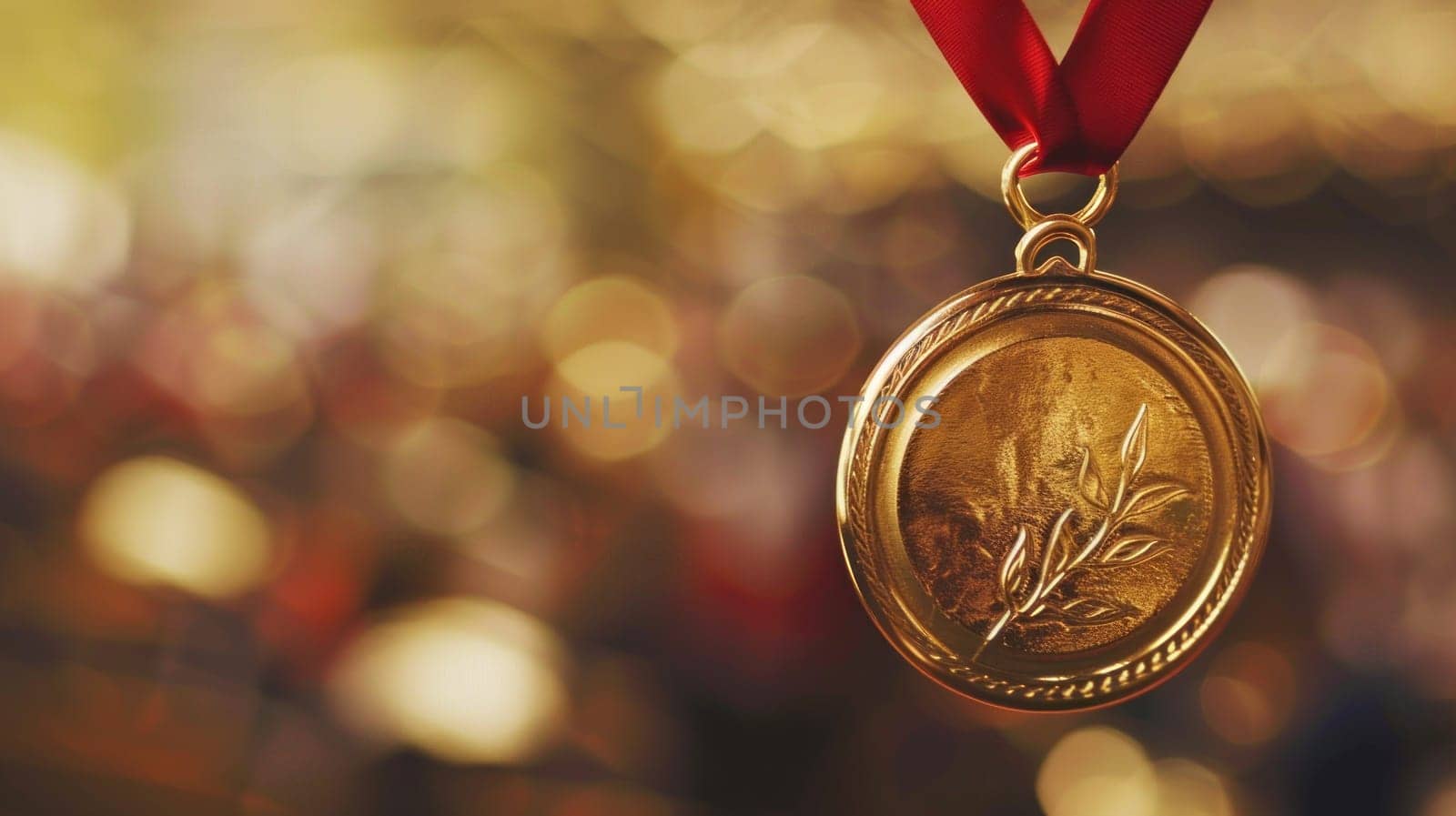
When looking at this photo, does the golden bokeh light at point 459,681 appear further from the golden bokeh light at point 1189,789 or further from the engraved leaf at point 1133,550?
the engraved leaf at point 1133,550

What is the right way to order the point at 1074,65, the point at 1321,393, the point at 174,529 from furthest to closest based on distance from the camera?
the point at 174,529
the point at 1321,393
the point at 1074,65

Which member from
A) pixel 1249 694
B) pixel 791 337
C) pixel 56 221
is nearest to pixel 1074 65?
pixel 791 337

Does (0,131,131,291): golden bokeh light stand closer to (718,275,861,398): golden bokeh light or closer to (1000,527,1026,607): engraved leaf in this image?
(718,275,861,398): golden bokeh light

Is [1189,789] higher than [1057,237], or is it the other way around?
[1057,237]

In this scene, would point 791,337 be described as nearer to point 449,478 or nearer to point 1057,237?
point 449,478

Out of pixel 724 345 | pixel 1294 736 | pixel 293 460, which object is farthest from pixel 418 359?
pixel 1294 736

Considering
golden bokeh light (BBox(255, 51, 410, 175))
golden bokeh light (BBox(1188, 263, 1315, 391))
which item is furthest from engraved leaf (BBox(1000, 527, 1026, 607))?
golden bokeh light (BBox(255, 51, 410, 175))
